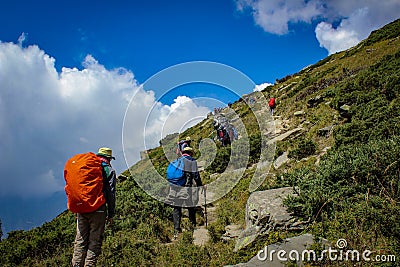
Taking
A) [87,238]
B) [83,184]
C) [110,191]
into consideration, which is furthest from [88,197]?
[87,238]

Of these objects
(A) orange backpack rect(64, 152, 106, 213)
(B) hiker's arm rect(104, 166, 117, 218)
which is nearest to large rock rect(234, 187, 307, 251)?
(B) hiker's arm rect(104, 166, 117, 218)

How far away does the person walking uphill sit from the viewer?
4699 millimetres

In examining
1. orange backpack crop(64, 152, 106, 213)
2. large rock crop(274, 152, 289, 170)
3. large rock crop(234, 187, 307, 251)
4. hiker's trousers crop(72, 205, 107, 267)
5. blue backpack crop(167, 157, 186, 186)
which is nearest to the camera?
orange backpack crop(64, 152, 106, 213)

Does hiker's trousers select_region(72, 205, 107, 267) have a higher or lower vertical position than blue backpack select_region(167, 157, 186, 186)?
lower

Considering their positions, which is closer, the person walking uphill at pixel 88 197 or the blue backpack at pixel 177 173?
the person walking uphill at pixel 88 197

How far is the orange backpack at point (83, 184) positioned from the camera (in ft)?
15.4

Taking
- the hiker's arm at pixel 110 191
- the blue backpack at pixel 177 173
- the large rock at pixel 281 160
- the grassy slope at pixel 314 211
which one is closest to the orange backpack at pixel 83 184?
the hiker's arm at pixel 110 191

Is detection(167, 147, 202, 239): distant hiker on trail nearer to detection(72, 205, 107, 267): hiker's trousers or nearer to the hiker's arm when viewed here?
the hiker's arm

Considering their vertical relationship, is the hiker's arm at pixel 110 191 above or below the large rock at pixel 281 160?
below

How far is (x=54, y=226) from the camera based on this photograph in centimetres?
981

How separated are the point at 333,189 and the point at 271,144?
27.6 feet

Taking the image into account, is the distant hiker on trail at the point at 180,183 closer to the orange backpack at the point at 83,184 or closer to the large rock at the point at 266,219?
the large rock at the point at 266,219

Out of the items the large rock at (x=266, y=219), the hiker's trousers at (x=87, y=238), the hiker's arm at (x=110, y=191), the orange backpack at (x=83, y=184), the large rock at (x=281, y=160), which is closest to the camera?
the orange backpack at (x=83, y=184)

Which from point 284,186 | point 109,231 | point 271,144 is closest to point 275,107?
point 271,144
